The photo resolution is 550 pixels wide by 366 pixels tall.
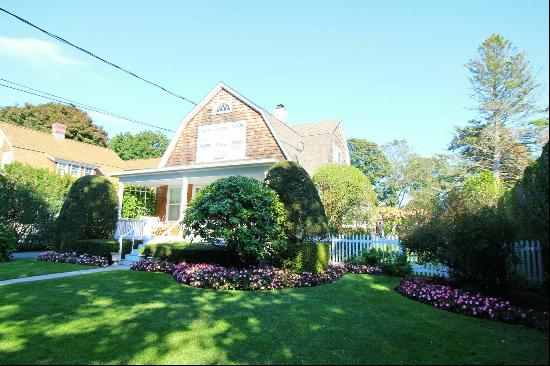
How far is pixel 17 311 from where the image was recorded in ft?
19.4

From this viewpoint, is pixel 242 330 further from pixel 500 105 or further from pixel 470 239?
Result: pixel 500 105

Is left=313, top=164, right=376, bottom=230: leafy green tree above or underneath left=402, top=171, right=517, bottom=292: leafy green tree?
above

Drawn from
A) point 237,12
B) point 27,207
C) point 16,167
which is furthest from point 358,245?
point 16,167

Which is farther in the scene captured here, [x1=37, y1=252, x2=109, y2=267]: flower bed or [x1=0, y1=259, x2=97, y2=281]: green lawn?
[x1=37, y1=252, x2=109, y2=267]: flower bed

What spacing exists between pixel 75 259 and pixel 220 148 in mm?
8511

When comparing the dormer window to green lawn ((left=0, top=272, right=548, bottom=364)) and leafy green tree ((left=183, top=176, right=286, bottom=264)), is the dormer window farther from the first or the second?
green lawn ((left=0, top=272, right=548, bottom=364))

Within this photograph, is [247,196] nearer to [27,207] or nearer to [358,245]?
[358,245]

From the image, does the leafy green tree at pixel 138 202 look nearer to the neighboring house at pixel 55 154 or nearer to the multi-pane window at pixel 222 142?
the multi-pane window at pixel 222 142

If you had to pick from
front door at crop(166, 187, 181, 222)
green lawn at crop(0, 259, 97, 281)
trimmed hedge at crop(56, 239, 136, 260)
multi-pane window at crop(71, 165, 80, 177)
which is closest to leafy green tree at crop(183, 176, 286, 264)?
green lawn at crop(0, 259, 97, 281)

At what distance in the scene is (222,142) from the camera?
17.8 metres

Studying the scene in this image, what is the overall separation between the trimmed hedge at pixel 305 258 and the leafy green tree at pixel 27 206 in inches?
549

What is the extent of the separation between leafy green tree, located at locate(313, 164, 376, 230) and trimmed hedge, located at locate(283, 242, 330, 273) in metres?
4.22

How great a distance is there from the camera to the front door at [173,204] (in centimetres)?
1994

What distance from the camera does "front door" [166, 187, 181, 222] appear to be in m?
19.9
